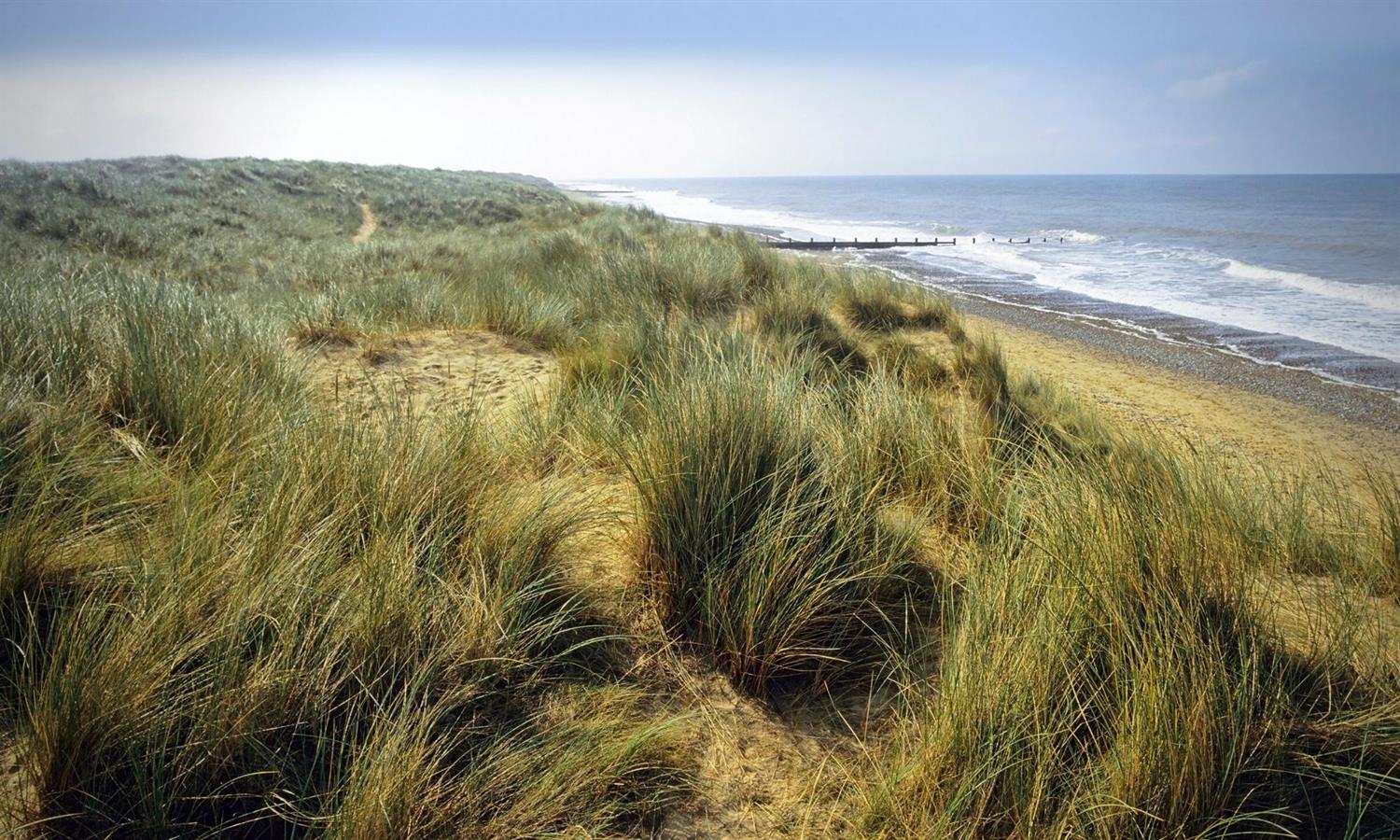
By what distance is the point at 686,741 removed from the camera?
199 cm

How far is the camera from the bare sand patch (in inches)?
196

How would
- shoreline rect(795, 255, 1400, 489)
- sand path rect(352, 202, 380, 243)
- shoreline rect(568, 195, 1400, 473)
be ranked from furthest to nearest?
sand path rect(352, 202, 380, 243)
shoreline rect(568, 195, 1400, 473)
shoreline rect(795, 255, 1400, 489)

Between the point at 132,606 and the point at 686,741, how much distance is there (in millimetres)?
1478

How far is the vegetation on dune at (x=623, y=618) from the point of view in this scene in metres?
1.58

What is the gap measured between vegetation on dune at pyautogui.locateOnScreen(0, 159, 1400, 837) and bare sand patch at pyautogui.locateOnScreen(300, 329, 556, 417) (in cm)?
93

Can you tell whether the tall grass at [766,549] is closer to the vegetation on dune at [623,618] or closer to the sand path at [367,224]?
the vegetation on dune at [623,618]

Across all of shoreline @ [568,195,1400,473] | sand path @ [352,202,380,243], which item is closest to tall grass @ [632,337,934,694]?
shoreline @ [568,195,1400,473]

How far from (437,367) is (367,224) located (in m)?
19.2

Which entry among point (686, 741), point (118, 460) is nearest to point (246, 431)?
point (118, 460)

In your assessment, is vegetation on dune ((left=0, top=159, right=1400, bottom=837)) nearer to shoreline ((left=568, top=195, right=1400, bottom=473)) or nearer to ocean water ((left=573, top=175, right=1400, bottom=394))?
shoreline ((left=568, top=195, right=1400, bottom=473))

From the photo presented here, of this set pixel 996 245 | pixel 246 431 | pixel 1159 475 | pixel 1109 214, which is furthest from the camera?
pixel 1109 214

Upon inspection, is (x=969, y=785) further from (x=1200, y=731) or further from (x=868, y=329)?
(x=868, y=329)

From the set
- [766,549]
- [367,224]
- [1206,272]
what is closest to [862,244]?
[1206,272]

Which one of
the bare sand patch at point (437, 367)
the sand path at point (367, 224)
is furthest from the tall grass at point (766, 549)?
the sand path at point (367, 224)
